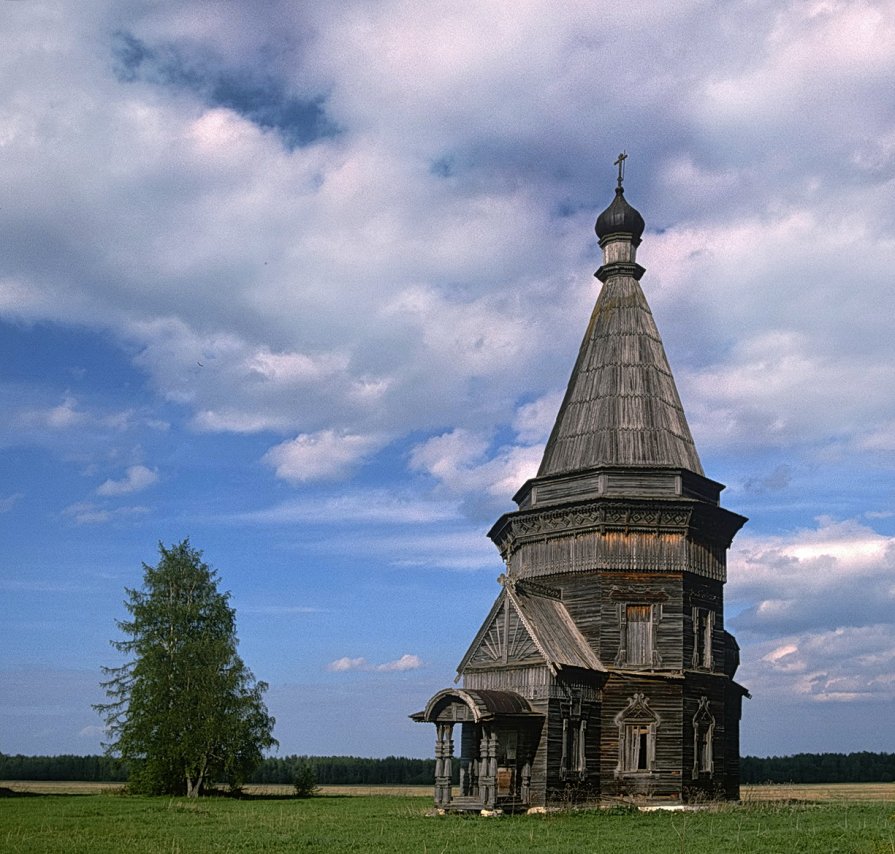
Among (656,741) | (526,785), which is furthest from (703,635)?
(526,785)

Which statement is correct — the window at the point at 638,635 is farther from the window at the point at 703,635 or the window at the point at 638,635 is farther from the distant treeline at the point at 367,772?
the distant treeline at the point at 367,772

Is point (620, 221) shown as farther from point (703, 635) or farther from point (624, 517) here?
point (703, 635)

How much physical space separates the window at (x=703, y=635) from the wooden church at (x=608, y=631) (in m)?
0.04

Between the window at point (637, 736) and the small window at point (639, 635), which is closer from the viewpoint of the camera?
the window at point (637, 736)

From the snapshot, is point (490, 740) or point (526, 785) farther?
point (526, 785)

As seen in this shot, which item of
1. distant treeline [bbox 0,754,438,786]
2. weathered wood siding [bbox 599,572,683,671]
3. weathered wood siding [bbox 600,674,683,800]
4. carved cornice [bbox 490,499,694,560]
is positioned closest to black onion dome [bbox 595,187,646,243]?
carved cornice [bbox 490,499,694,560]

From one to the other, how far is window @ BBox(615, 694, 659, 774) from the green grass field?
2269mm

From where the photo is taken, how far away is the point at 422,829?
1030 inches

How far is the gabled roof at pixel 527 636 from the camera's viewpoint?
110 ft

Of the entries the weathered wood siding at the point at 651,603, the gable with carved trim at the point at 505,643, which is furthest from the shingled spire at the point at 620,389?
the gable with carved trim at the point at 505,643

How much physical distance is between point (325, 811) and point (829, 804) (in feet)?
58.3

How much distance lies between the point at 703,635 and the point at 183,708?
21194 mm

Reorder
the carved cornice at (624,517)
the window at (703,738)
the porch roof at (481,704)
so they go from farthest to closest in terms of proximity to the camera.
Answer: the carved cornice at (624,517) < the window at (703,738) < the porch roof at (481,704)

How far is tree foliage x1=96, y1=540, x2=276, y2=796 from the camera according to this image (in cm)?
4256
